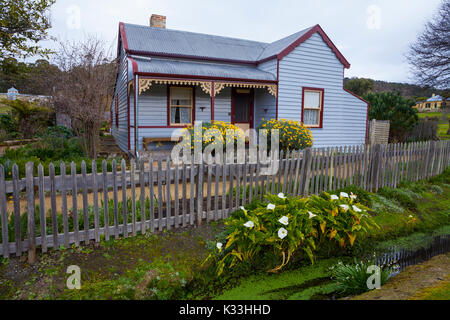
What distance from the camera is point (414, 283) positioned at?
12.0ft

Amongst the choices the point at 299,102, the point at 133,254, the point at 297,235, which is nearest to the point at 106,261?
the point at 133,254

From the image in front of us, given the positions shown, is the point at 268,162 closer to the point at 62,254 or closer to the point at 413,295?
the point at 413,295

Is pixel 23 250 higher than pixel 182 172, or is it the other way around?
pixel 182 172

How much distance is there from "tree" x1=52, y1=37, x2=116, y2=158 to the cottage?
4.00 feet

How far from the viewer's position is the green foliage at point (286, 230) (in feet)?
14.3

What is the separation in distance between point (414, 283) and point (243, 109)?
41.0 ft

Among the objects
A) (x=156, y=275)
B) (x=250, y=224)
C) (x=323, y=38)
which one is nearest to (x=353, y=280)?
(x=250, y=224)

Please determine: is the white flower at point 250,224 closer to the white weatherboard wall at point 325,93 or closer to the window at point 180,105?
the window at point 180,105

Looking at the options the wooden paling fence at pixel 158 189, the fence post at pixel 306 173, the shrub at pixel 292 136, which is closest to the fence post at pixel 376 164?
the wooden paling fence at pixel 158 189

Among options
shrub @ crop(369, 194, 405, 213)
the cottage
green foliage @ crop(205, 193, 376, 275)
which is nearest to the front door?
the cottage

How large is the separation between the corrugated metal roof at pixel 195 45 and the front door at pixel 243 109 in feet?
6.01

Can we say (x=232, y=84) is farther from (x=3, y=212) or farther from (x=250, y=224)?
(x=3, y=212)

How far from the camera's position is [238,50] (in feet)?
52.9

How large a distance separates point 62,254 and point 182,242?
174 cm
